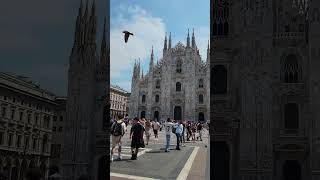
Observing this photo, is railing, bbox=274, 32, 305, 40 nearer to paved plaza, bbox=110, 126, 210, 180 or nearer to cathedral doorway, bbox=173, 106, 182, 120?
paved plaza, bbox=110, 126, 210, 180

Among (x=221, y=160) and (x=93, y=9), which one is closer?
(x=221, y=160)

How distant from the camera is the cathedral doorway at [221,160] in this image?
2406mm

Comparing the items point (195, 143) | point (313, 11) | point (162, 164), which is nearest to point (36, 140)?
point (162, 164)

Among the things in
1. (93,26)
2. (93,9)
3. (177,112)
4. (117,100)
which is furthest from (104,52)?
(177,112)

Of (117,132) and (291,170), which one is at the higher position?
(117,132)

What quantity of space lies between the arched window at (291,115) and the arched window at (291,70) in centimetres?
19

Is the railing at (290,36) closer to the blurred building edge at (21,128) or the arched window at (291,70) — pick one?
the arched window at (291,70)

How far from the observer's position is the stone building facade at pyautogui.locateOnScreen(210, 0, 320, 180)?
7.75 ft

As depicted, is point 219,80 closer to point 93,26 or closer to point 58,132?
point 93,26

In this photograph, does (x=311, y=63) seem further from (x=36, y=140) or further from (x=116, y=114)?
(x=36, y=140)

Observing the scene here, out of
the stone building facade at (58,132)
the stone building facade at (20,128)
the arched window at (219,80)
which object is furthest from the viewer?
the arched window at (219,80)

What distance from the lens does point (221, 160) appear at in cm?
244

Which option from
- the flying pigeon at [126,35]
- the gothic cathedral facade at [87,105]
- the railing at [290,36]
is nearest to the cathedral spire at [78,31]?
the gothic cathedral facade at [87,105]

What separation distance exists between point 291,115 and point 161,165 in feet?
3.39
